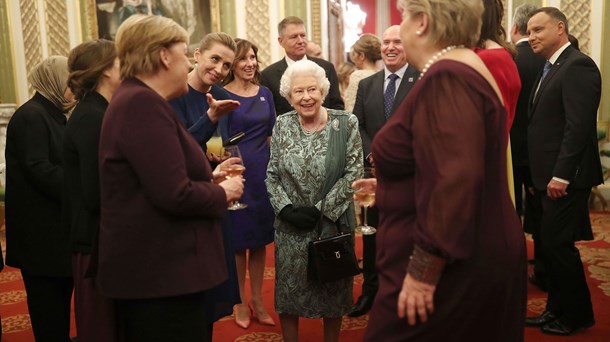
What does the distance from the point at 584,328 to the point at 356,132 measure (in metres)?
1.95

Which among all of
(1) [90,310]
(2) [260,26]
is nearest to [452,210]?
(1) [90,310]

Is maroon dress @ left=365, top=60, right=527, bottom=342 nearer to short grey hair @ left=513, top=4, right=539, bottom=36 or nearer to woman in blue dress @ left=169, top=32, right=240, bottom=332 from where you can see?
woman in blue dress @ left=169, top=32, right=240, bottom=332

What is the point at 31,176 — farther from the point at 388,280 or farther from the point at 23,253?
the point at 388,280

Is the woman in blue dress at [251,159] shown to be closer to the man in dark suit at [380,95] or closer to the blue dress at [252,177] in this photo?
A: the blue dress at [252,177]

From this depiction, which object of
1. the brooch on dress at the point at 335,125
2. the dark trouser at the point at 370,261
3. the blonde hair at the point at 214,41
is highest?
the blonde hair at the point at 214,41

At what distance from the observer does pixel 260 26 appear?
333 inches

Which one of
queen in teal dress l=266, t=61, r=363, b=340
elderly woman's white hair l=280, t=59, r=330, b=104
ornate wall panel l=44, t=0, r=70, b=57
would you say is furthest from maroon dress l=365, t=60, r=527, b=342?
ornate wall panel l=44, t=0, r=70, b=57

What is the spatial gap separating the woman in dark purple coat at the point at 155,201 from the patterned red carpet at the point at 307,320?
1881 mm

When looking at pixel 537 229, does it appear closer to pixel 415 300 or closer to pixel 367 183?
pixel 367 183

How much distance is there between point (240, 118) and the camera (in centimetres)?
398

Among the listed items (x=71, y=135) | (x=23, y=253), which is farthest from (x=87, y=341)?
(x=23, y=253)

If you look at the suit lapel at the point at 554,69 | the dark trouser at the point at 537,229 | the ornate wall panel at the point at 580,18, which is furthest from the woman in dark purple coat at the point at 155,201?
the ornate wall panel at the point at 580,18

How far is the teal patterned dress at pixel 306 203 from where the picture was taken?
3.11 meters

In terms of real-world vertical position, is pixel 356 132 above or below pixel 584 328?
above
